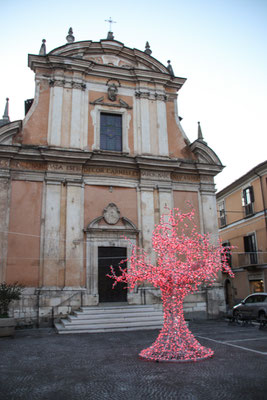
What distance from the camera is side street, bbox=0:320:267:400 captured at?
A: 15.8ft

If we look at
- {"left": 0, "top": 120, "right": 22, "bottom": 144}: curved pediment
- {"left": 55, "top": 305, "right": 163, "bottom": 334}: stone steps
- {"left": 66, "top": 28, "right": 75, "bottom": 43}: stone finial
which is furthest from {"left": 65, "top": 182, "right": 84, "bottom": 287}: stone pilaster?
{"left": 66, "top": 28, "right": 75, "bottom": 43}: stone finial

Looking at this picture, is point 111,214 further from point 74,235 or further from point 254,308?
point 254,308

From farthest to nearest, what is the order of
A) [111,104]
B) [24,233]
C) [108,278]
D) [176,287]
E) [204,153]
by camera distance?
[204,153] < [111,104] < [108,278] < [24,233] < [176,287]


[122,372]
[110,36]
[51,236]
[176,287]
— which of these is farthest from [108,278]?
[110,36]

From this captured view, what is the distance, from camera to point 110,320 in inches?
469

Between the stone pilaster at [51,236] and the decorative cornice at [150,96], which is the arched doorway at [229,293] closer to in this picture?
the decorative cornice at [150,96]

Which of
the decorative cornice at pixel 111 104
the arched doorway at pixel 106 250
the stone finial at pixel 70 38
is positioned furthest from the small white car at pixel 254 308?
the stone finial at pixel 70 38

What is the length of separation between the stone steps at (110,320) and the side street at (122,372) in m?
1.97

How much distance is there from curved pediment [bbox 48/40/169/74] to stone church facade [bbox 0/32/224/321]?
0.05 metres

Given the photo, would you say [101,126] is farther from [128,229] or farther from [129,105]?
[128,229]

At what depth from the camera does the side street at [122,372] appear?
189 inches

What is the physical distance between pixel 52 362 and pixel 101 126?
37.9ft

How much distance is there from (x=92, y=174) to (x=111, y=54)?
6.69 metres

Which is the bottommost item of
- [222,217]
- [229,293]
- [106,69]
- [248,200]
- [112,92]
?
[229,293]
